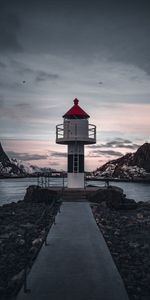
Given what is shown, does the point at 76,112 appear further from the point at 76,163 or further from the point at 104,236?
the point at 104,236

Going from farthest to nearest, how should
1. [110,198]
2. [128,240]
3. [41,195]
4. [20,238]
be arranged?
[41,195], [110,198], [128,240], [20,238]

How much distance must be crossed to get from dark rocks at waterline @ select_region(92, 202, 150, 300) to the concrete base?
13.9ft

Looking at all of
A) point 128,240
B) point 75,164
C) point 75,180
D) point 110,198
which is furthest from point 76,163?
point 128,240

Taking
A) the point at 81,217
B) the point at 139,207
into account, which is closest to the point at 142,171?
the point at 139,207

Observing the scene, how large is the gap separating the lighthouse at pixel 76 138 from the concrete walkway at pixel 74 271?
1165cm

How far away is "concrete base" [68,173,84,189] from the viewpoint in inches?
949

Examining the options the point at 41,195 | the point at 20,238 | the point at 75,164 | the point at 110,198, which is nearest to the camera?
the point at 20,238

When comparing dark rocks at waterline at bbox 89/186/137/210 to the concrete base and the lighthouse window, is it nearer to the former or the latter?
the concrete base

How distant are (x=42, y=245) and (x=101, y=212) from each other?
8.00 meters

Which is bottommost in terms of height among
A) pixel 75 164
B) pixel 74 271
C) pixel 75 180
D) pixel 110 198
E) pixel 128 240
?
pixel 128 240

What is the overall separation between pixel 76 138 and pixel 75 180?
120 inches

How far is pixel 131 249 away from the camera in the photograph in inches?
455

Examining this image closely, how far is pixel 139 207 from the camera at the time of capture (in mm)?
24906

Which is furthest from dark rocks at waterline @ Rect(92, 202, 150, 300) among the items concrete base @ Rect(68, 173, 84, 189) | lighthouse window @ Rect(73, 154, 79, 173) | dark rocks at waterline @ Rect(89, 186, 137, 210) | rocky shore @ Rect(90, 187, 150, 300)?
lighthouse window @ Rect(73, 154, 79, 173)
